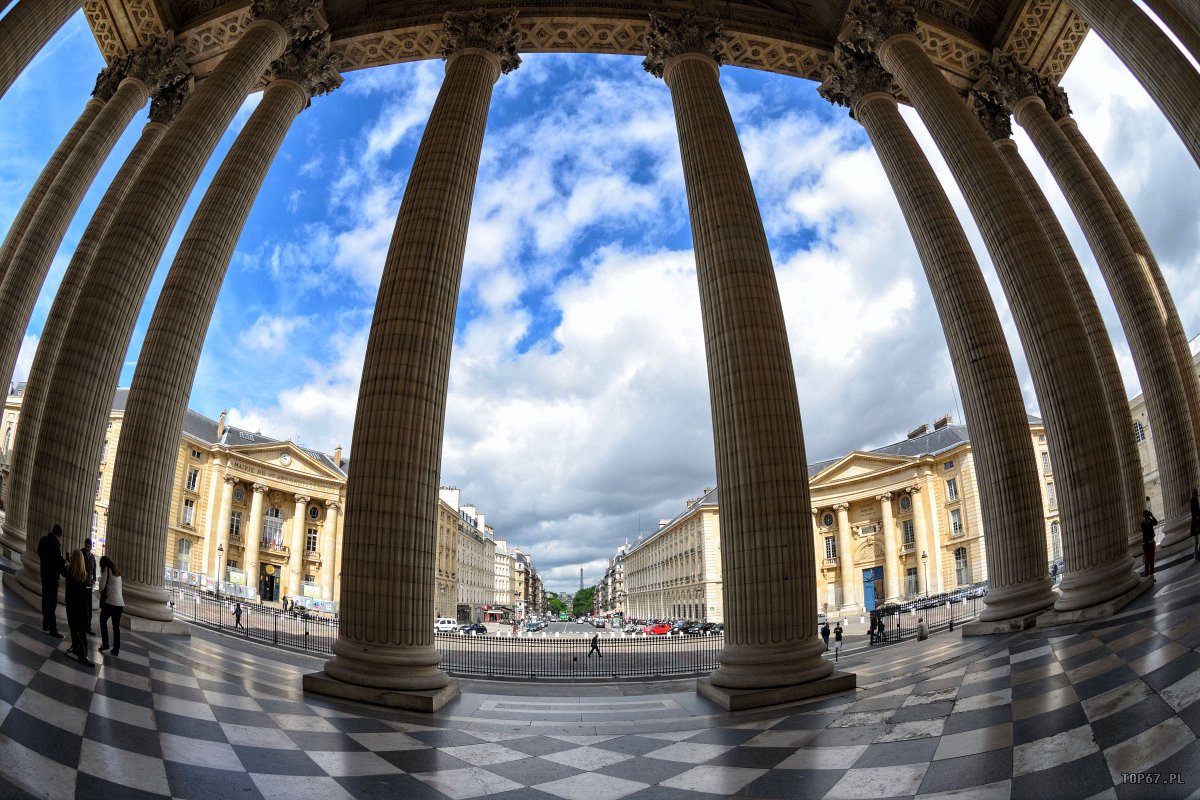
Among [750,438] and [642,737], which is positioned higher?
[750,438]

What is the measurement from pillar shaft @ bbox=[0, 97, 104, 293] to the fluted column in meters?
47.3

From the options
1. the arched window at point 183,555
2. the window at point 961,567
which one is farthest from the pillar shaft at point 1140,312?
the arched window at point 183,555

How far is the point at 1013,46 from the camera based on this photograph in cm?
1886

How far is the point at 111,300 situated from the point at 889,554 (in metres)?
63.5

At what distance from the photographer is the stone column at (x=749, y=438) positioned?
30.9 ft

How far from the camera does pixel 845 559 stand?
63.7 metres

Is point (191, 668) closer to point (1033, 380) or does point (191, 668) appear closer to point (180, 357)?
point (180, 357)

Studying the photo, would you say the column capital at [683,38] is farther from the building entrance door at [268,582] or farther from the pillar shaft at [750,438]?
the building entrance door at [268,582]

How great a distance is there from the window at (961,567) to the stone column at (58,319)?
60706 mm

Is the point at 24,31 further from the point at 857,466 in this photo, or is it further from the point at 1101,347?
the point at 857,466

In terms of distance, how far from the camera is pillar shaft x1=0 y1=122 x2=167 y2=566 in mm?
12984

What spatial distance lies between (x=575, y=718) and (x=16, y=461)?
14276 millimetres

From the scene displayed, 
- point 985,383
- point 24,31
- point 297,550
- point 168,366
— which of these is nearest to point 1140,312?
point 985,383

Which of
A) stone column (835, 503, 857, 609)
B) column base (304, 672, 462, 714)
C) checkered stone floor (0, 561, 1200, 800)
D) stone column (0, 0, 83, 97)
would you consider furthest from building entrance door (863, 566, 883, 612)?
stone column (0, 0, 83, 97)
